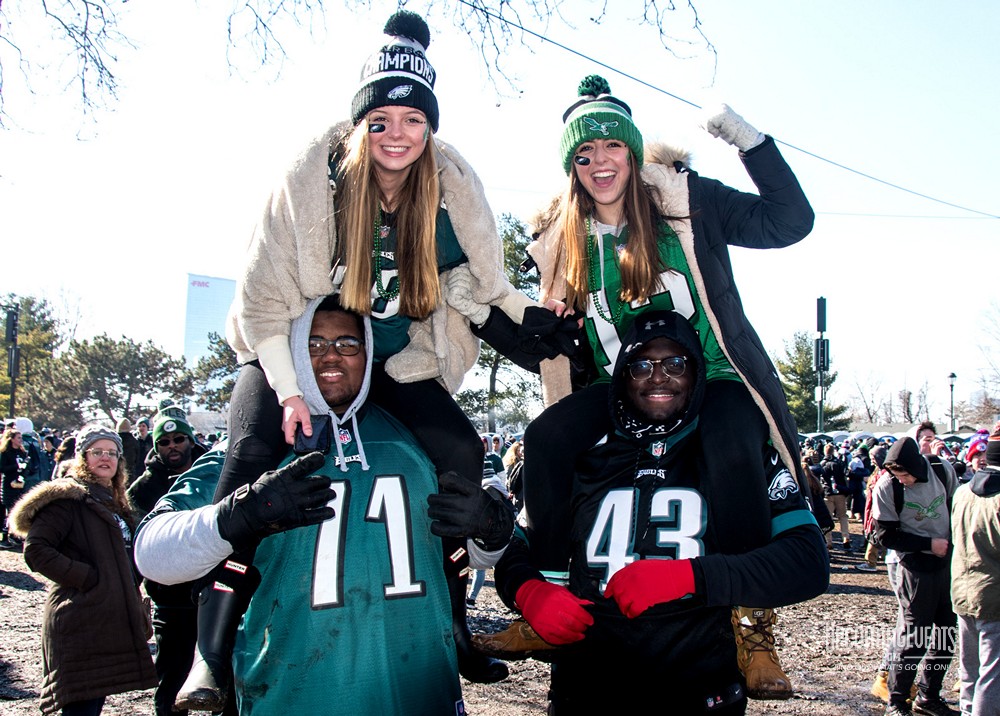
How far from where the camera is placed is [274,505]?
2.41 metres

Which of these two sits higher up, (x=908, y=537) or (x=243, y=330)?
(x=243, y=330)

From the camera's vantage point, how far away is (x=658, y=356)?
296 centimetres

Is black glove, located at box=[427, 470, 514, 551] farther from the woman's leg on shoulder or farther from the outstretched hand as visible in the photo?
the outstretched hand

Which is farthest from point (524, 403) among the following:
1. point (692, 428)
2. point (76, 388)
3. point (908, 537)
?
point (76, 388)

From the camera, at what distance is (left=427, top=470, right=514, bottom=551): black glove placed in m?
2.61

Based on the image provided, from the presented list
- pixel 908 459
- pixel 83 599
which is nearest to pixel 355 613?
pixel 83 599

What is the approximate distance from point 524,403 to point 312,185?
28119 mm

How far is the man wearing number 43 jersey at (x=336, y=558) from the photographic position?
2.48 metres

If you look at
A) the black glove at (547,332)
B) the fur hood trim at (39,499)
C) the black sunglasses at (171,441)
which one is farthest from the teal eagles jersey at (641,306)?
the black sunglasses at (171,441)

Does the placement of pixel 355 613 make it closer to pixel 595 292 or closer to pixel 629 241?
pixel 595 292

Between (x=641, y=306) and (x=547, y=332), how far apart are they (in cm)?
39

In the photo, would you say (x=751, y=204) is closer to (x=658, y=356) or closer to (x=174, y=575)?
(x=658, y=356)

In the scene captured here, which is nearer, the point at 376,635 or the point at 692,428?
the point at 376,635

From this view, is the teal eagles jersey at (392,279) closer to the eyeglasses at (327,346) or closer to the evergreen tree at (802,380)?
the eyeglasses at (327,346)
